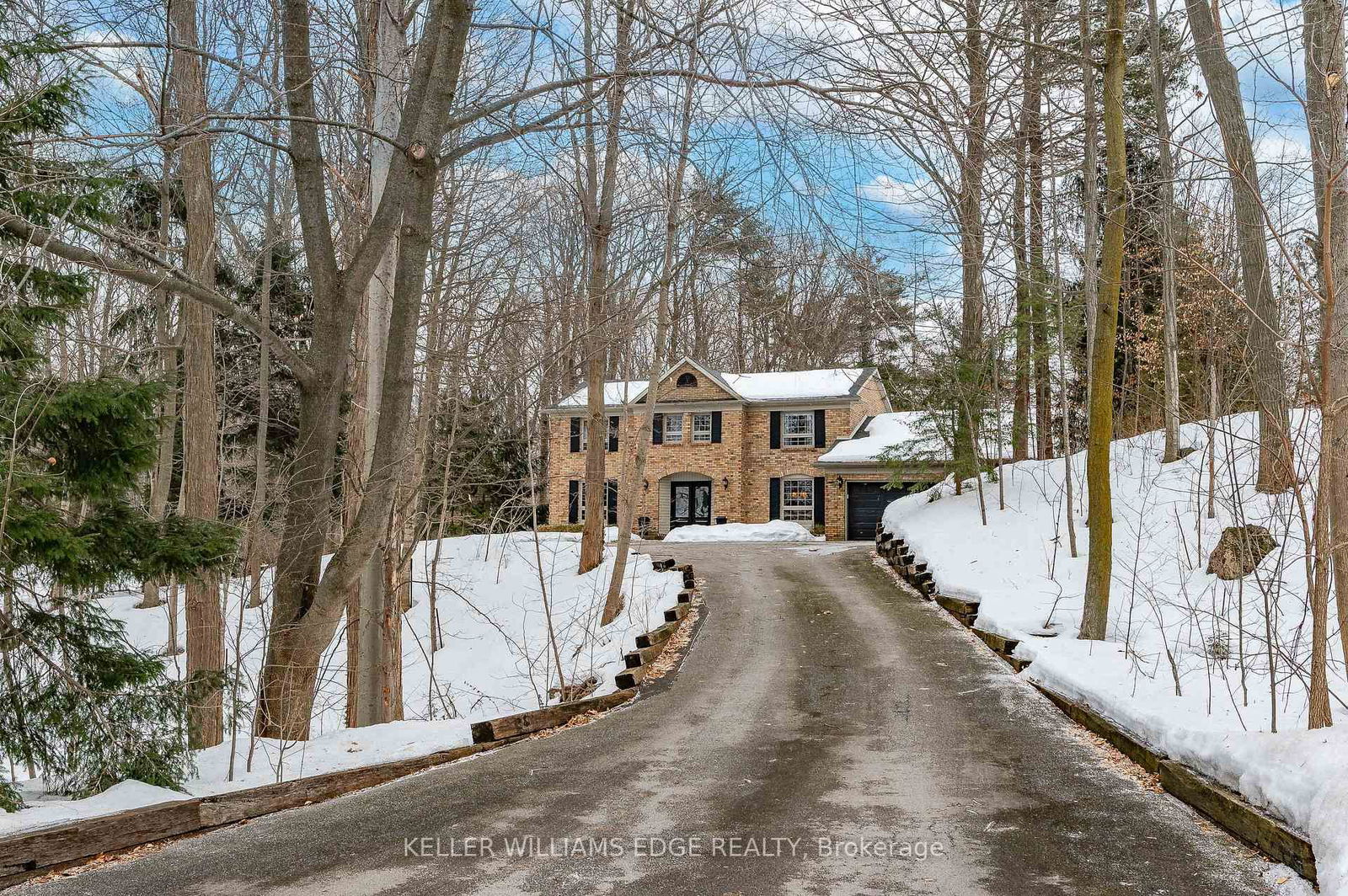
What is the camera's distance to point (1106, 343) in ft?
31.7

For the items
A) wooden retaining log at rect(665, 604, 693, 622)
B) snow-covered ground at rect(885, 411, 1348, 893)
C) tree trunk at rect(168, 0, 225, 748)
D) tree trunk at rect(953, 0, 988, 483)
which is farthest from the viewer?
wooden retaining log at rect(665, 604, 693, 622)

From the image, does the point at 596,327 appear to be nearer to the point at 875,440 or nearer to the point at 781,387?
the point at 875,440

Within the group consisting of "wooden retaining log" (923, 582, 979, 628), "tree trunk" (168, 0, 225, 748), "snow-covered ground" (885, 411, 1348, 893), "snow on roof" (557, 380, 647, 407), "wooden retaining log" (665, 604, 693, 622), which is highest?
"snow on roof" (557, 380, 647, 407)

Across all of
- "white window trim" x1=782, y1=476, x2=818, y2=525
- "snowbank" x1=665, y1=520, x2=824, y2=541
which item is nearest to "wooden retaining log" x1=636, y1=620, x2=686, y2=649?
"snowbank" x1=665, y1=520, x2=824, y2=541

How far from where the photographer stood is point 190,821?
15.4ft

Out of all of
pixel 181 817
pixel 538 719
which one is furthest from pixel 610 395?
pixel 181 817

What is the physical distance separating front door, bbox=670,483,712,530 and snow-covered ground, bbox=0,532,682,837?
833 centimetres

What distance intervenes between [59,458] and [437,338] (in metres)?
8.21

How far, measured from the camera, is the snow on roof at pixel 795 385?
99.8 ft

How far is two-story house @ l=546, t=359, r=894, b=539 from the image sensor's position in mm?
29609

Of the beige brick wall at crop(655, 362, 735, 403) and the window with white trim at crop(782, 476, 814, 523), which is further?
the beige brick wall at crop(655, 362, 735, 403)

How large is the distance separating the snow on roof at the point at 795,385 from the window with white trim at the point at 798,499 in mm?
2689

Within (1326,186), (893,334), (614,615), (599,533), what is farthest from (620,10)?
(893,334)

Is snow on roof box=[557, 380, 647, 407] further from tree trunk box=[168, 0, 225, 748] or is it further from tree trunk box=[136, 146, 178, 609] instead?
tree trunk box=[168, 0, 225, 748]
